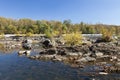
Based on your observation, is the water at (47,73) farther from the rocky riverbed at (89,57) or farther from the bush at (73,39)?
the bush at (73,39)

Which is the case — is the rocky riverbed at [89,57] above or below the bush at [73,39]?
below

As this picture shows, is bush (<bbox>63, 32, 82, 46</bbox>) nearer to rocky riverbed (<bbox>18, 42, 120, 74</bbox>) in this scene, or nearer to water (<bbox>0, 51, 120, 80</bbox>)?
rocky riverbed (<bbox>18, 42, 120, 74</bbox>)

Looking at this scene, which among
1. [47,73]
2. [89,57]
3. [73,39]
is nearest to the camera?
[47,73]

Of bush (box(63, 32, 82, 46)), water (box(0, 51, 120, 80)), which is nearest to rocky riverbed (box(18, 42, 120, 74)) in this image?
water (box(0, 51, 120, 80))

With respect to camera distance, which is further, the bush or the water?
the bush

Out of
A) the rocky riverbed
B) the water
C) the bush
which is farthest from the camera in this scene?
the bush

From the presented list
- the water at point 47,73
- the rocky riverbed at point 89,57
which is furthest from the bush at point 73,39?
the water at point 47,73

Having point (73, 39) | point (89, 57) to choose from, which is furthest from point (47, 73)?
point (73, 39)

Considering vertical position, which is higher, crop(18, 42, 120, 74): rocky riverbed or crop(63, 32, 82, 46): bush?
crop(63, 32, 82, 46): bush

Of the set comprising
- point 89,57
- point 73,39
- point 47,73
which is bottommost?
point 47,73

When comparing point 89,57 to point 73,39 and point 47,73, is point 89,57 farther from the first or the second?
point 73,39

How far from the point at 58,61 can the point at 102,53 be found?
12506mm

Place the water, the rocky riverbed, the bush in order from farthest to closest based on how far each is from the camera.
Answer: the bush → the rocky riverbed → the water

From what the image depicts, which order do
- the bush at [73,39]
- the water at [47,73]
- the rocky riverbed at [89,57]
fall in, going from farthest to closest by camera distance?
the bush at [73,39] < the rocky riverbed at [89,57] < the water at [47,73]
